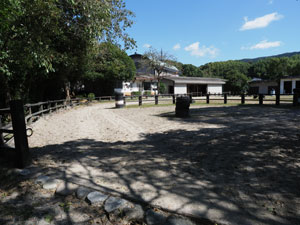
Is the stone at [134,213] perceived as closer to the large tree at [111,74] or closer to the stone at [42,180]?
the stone at [42,180]

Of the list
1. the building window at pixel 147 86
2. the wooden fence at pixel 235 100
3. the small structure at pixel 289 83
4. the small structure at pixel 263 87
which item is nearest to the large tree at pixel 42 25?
the wooden fence at pixel 235 100

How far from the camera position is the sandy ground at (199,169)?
240 cm

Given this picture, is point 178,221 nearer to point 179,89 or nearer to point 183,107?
point 183,107

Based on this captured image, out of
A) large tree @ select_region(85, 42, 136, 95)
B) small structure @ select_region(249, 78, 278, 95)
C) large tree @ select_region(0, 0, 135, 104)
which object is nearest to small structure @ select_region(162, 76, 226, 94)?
small structure @ select_region(249, 78, 278, 95)

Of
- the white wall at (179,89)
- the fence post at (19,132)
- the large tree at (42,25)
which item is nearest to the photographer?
the fence post at (19,132)

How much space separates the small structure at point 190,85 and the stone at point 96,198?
32399 mm

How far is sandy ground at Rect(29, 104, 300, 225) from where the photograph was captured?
2.40 m

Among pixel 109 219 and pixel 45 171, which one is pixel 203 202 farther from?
pixel 45 171

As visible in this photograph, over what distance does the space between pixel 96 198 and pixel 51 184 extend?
92 cm

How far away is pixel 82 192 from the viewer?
2.84 meters

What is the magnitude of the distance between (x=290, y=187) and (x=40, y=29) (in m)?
7.51

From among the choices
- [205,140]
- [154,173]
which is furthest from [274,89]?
[154,173]

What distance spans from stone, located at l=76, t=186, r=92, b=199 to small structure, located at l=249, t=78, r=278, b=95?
4094 cm

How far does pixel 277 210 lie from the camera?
7.51 ft
